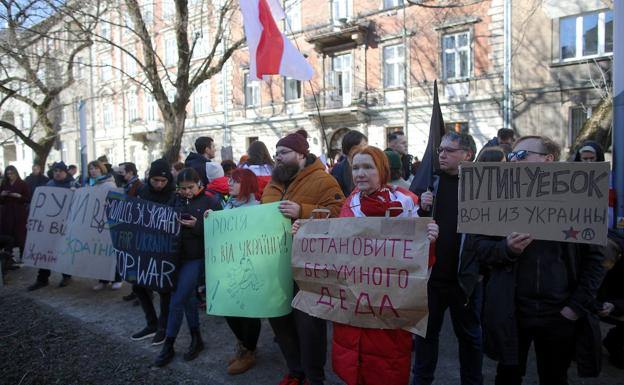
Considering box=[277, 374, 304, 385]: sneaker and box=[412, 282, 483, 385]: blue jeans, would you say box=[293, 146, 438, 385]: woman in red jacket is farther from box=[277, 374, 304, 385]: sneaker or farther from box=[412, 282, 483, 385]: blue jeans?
box=[277, 374, 304, 385]: sneaker

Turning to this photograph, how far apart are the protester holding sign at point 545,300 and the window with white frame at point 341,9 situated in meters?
20.7

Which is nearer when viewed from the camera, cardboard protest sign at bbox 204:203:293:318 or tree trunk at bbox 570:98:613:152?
cardboard protest sign at bbox 204:203:293:318

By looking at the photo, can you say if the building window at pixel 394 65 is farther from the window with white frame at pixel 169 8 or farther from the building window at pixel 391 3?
the window with white frame at pixel 169 8

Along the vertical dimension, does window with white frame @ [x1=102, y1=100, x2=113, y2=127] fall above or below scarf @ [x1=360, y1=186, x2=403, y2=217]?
above

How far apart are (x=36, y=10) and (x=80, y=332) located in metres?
8.06

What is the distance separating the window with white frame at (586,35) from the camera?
1529cm

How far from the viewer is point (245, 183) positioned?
3914mm

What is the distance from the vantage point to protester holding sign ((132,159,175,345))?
4.65 metres

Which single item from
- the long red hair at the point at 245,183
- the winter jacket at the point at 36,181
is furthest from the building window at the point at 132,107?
Result: the long red hair at the point at 245,183

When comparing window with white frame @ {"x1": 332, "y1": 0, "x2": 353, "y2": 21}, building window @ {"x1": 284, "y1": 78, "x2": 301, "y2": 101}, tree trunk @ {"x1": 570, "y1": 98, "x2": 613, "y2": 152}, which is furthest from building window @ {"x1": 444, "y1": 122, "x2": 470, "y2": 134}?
tree trunk @ {"x1": 570, "y1": 98, "x2": 613, "y2": 152}

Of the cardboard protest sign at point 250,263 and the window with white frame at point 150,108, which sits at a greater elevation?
the window with white frame at point 150,108

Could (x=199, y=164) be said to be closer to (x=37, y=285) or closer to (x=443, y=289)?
(x=37, y=285)

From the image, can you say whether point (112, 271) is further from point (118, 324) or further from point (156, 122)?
point (156, 122)

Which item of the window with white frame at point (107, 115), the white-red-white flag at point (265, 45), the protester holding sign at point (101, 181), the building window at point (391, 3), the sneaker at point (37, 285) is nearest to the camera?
the white-red-white flag at point (265, 45)
